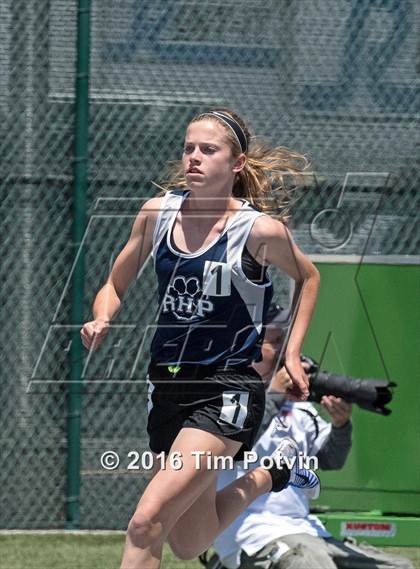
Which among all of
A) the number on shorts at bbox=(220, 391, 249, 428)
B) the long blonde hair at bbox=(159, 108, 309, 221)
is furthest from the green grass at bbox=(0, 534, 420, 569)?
the long blonde hair at bbox=(159, 108, 309, 221)

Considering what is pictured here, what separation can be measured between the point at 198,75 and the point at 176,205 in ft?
7.00

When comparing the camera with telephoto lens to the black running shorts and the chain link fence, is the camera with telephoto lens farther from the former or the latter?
the chain link fence

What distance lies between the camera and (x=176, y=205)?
4273mm

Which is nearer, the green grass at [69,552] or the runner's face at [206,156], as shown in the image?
the runner's face at [206,156]

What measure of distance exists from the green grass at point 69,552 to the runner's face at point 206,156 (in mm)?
2045

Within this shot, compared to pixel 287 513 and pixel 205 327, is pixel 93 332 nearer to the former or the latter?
pixel 205 327

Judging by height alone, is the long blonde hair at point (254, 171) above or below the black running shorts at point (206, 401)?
above

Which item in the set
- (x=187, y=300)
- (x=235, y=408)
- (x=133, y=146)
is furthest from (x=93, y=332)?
(x=133, y=146)

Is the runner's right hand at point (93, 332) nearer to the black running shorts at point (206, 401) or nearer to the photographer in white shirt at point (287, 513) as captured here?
the black running shorts at point (206, 401)

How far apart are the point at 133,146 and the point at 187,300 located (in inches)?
92.7

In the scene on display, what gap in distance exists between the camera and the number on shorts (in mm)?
3938

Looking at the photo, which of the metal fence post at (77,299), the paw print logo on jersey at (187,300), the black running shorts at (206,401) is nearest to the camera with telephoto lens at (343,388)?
the black running shorts at (206,401)

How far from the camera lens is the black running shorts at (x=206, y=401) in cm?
394

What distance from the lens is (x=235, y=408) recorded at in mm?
3951
